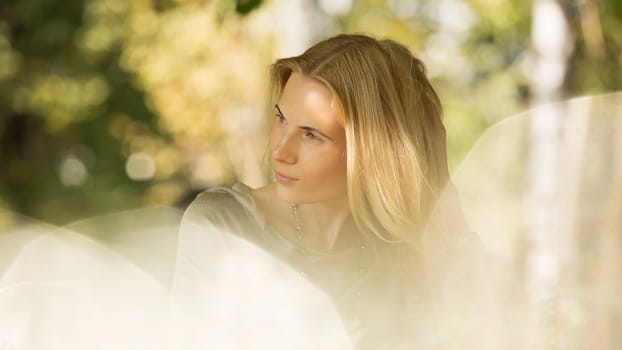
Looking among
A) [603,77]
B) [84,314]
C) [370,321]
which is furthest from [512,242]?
[603,77]

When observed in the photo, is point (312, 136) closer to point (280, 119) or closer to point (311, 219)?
point (280, 119)

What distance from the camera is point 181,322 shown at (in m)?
1.86

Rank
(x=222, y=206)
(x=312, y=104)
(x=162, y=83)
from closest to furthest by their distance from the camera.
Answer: (x=312, y=104), (x=222, y=206), (x=162, y=83)

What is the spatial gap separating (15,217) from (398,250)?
16.8 feet

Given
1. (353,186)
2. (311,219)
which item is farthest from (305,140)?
(311,219)

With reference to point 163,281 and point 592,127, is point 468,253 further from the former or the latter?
point 163,281

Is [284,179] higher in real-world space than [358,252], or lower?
higher

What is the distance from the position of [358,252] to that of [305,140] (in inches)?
12.5

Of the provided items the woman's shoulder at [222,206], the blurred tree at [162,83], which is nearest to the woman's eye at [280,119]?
the woman's shoulder at [222,206]

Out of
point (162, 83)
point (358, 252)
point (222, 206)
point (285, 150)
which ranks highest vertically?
point (285, 150)

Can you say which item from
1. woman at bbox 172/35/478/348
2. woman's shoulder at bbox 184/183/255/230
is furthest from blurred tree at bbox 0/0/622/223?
woman's shoulder at bbox 184/183/255/230

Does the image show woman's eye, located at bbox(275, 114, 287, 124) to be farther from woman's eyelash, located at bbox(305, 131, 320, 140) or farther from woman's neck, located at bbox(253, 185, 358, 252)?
woman's neck, located at bbox(253, 185, 358, 252)

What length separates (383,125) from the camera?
5.92 ft

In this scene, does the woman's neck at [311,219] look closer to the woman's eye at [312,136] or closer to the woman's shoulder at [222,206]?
the woman's shoulder at [222,206]
